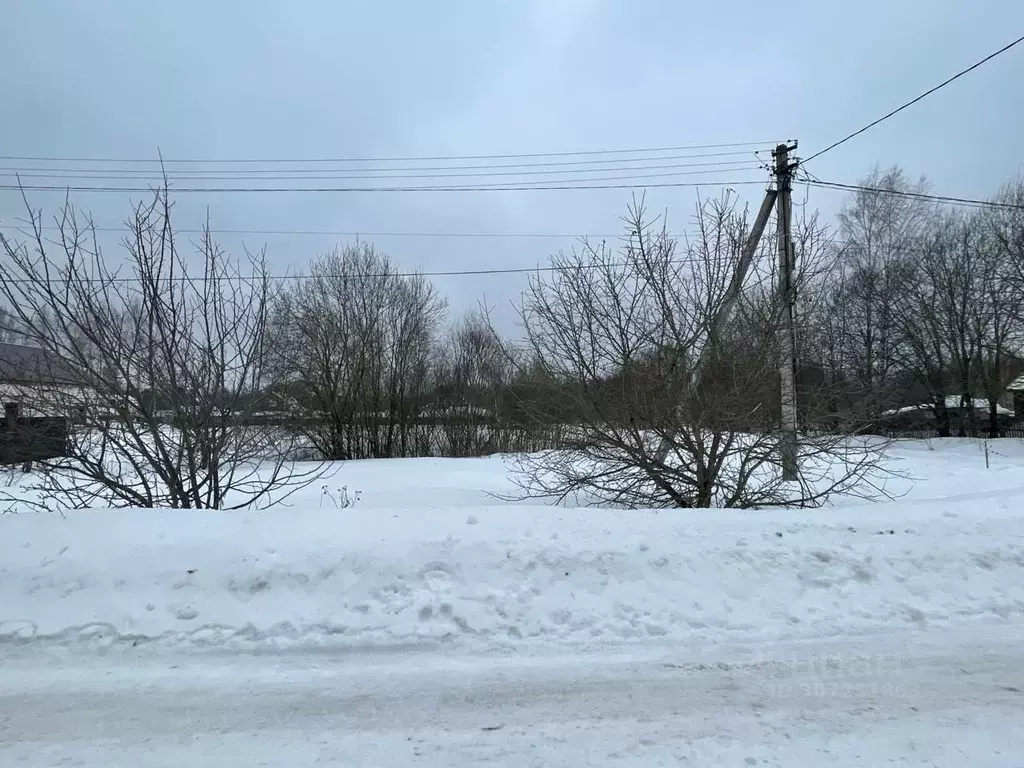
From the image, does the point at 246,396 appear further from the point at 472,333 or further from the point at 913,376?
the point at 913,376

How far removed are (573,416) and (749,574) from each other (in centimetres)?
395

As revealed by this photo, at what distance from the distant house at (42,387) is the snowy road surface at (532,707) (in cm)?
341

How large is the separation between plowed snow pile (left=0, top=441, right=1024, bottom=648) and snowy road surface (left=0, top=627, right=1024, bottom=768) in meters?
0.30

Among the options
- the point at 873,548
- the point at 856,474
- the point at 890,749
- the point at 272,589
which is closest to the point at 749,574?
the point at 873,548

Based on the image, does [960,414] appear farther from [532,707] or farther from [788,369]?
[532,707]

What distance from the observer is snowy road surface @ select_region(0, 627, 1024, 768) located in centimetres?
293

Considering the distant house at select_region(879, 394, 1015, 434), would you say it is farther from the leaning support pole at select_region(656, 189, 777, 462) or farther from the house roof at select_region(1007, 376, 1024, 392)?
the leaning support pole at select_region(656, 189, 777, 462)

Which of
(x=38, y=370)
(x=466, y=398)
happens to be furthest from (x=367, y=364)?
(x=38, y=370)

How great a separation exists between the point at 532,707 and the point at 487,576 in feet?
5.15

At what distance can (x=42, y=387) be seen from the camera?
653 centimetres

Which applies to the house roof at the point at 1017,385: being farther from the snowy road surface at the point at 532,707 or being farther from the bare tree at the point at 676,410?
the snowy road surface at the point at 532,707

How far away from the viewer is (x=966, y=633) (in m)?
4.34

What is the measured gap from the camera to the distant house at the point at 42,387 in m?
6.50

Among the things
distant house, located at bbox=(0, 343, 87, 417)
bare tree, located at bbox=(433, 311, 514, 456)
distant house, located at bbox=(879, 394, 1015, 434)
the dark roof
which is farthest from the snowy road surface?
distant house, located at bbox=(879, 394, 1015, 434)
